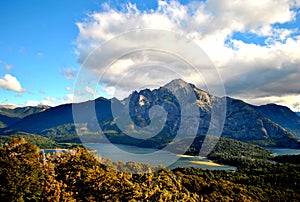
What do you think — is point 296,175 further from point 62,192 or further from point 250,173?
point 62,192

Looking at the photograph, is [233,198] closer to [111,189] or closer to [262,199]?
[262,199]

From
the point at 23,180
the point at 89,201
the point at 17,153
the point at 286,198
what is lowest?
the point at 286,198

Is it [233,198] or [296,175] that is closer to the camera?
[233,198]

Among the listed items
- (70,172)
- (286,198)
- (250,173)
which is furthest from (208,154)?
(70,172)

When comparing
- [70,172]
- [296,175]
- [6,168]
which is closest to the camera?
[6,168]

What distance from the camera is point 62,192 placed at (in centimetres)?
2436

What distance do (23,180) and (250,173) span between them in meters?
94.3

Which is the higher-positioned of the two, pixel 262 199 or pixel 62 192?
pixel 62 192

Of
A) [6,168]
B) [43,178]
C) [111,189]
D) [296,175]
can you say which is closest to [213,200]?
[111,189]

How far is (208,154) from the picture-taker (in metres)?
180

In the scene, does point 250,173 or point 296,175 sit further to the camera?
point 250,173

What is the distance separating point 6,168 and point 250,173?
94823mm

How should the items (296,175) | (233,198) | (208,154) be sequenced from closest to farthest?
(233,198), (296,175), (208,154)

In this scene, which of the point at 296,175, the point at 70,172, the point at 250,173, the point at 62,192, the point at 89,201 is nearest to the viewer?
the point at 62,192
